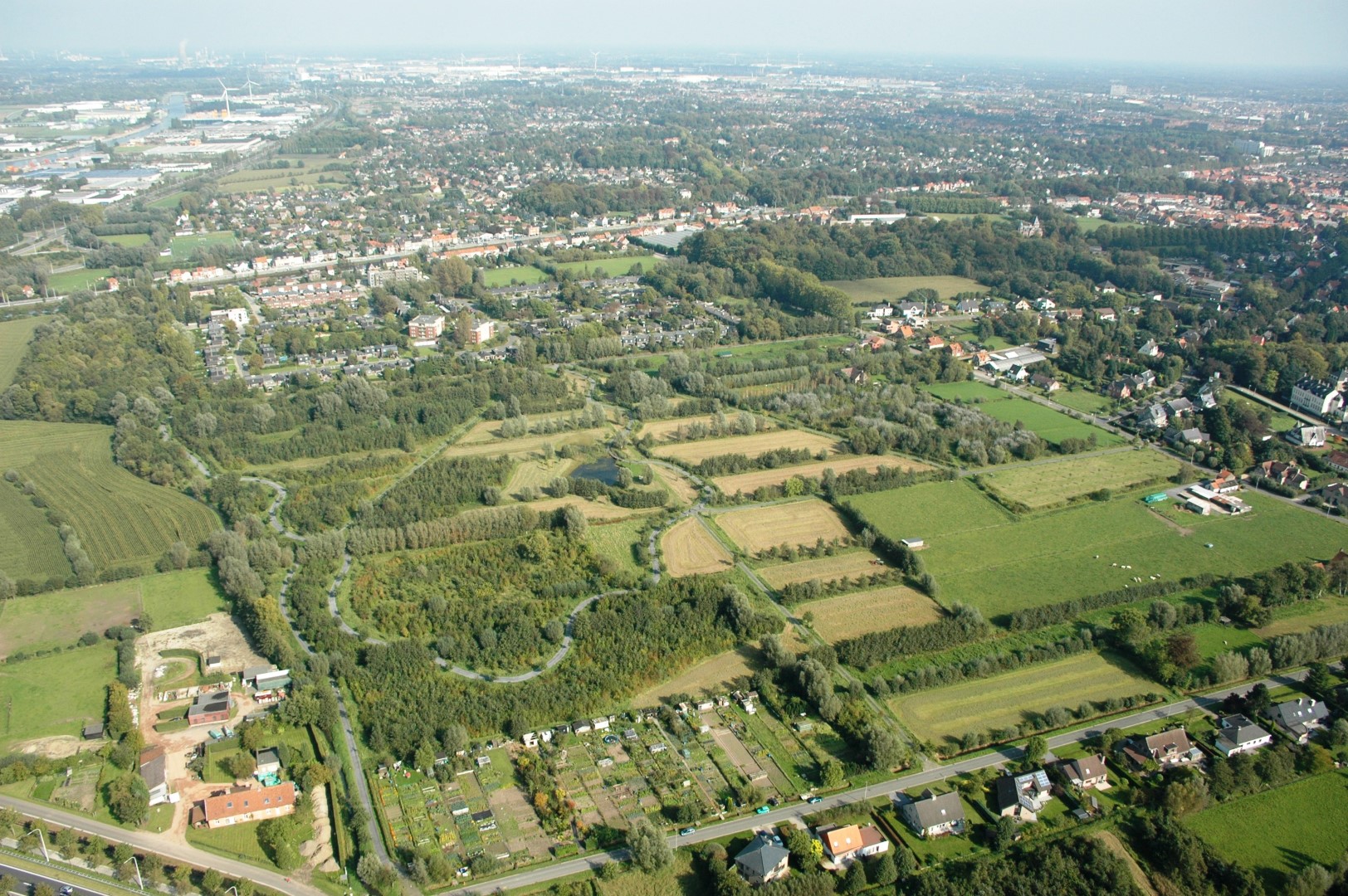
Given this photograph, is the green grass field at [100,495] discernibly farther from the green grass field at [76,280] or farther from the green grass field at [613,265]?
the green grass field at [613,265]

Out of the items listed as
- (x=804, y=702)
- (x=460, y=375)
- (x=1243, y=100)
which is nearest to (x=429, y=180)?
(x=460, y=375)

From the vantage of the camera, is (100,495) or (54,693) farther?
(100,495)

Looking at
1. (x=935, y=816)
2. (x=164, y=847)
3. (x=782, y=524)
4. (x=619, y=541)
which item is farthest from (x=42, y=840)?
(x=782, y=524)

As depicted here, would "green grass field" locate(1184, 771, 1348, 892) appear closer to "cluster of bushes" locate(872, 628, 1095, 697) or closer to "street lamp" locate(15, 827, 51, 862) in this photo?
"cluster of bushes" locate(872, 628, 1095, 697)

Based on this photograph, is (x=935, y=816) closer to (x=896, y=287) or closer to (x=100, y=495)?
(x=100, y=495)

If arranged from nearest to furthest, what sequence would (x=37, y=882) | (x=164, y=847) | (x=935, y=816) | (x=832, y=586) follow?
(x=37, y=882) < (x=164, y=847) < (x=935, y=816) < (x=832, y=586)

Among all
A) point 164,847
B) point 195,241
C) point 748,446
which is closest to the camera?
point 164,847
